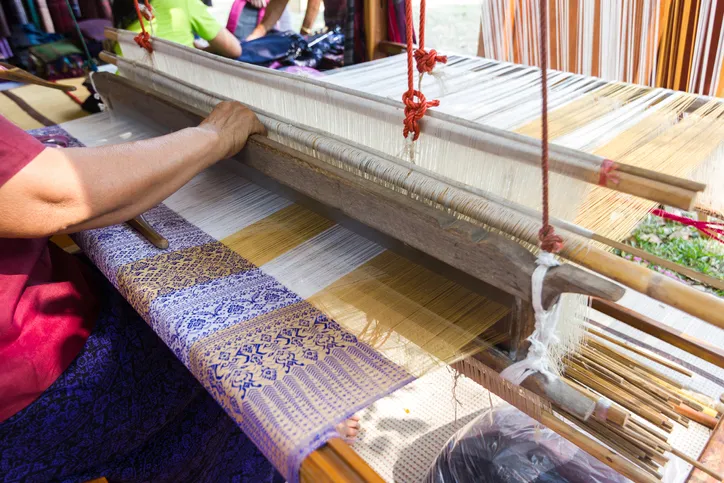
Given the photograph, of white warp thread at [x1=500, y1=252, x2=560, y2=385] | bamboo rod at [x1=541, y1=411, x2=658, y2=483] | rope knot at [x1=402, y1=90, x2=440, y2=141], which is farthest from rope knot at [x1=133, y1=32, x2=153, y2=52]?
bamboo rod at [x1=541, y1=411, x2=658, y2=483]

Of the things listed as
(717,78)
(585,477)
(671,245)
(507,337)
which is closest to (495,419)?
(585,477)

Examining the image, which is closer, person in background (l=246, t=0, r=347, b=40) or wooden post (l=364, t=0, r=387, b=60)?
wooden post (l=364, t=0, r=387, b=60)

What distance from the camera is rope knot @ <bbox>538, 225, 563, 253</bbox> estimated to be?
0.73 m

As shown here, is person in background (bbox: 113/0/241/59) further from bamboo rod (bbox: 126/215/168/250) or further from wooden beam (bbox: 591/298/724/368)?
wooden beam (bbox: 591/298/724/368)

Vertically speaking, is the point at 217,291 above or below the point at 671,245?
above

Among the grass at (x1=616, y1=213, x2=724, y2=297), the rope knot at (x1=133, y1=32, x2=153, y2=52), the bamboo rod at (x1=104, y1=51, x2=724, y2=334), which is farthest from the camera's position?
the grass at (x1=616, y1=213, x2=724, y2=297)

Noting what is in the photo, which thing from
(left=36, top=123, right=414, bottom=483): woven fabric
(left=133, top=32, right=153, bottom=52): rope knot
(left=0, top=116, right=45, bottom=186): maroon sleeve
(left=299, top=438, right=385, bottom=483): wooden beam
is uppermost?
(left=133, top=32, right=153, bottom=52): rope knot

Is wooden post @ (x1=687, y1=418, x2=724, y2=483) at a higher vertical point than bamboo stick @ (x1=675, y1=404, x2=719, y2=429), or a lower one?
lower

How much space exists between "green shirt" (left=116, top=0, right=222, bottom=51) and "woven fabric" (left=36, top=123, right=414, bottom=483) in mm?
1576

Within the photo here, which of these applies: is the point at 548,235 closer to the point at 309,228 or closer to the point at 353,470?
the point at 353,470

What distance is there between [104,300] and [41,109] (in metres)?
1.66

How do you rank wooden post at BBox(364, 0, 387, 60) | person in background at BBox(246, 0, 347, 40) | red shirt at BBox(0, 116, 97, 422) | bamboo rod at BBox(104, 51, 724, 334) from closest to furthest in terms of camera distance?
1. bamboo rod at BBox(104, 51, 724, 334)
2. red shirt at BBox(0, 116, 97, 422)
3. wooden post at BBox(364, 0, 387, 60)
4. person in background at BBox(246, 0, 347, 40)

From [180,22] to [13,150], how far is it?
194 cm

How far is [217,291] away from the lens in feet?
3.33
